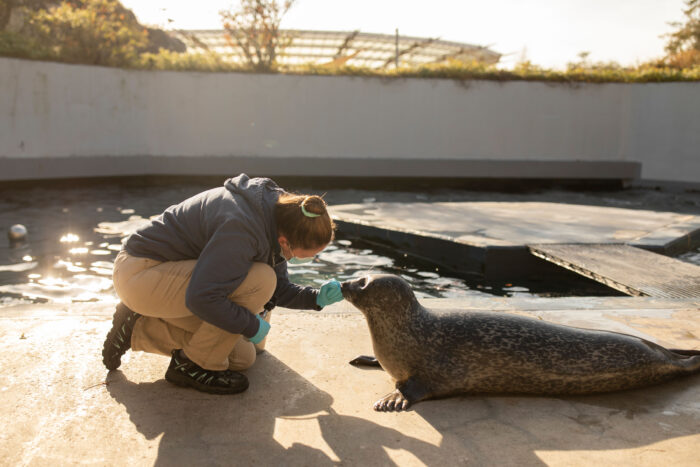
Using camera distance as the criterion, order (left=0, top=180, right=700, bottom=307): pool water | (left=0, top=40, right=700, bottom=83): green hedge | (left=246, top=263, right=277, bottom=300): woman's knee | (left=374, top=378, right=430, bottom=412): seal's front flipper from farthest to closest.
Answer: (left=0, top=40, right=700, bottom=83): green hedge < (left=0, top=180, right=700, bottom=307): pool water < (left=246, top=263, right=277, bottom=300): woman's knee < (left=374, top=378, right=430, bottom=412): seal's front flipper

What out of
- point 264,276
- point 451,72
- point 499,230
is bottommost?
point 499,230

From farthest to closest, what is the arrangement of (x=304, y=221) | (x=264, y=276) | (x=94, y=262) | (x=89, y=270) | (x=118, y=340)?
1. (x=94, y=262)
2. (x=89, y=270)
3. (x=118, y=340)
4. (x=264, y=276)
5. (x=304, y=221)

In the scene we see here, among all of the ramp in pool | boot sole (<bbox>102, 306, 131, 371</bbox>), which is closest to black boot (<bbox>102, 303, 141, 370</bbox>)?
boot sole (<bbox>102, 306, 131, 371</bbox>)

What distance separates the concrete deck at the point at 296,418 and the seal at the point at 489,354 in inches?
2.8

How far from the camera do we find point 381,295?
3.00 meters

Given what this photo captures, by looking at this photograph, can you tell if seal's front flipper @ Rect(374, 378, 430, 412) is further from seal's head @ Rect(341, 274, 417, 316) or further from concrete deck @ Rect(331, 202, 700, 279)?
concrete deck @ Rect(331, 202, 700, 279)

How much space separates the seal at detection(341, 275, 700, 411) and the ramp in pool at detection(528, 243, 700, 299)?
1740 millimetres

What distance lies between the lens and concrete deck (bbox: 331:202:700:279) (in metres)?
Answer: 6.00

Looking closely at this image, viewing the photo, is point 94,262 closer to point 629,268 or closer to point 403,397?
point 403,397

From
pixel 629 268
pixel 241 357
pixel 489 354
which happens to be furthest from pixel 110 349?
pixel 629 268

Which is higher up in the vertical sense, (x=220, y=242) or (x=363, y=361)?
(x=220, y=242)

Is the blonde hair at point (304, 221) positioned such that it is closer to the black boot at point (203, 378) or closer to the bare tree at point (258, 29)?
the black boot at point (203, 378)

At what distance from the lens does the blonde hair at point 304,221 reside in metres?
2.65

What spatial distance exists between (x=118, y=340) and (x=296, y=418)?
100cm
